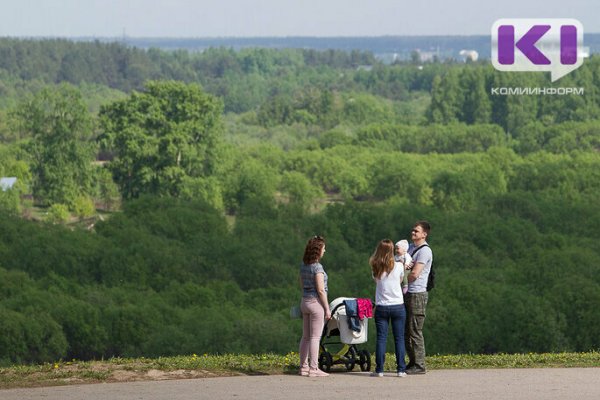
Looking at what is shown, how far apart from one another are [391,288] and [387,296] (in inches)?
5.6

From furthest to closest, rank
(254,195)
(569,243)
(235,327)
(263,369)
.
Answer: (254,195) < (569,243) < (235,327) < (263,369)

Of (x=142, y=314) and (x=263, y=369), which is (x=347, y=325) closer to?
(x=263, y=369)

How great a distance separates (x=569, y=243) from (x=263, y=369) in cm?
7272

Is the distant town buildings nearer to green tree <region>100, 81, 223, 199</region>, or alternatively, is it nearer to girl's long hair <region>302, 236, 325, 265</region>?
green tree <region>100, 81, 223, 199</region>

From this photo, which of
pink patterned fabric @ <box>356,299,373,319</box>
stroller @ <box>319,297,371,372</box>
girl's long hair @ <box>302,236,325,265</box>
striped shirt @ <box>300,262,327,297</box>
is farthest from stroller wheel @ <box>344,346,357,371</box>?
girl's long hair @ <box>302,236,325,265</box>

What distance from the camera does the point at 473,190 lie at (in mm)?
133125

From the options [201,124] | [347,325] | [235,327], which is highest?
[201,124]

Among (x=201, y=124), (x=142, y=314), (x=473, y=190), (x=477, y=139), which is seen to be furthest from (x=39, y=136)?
(x=142, y=314)

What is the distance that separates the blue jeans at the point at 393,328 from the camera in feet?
69.6

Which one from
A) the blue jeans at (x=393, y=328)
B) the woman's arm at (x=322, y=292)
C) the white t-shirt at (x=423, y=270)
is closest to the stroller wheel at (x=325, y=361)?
the blue jeans at (x=393, y=328)

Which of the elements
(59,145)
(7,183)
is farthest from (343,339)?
(59,145)

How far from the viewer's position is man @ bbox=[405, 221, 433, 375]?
69.9 feet

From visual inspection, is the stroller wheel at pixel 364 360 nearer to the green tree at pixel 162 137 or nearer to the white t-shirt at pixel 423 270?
the white t-shirt at pixel 423 270

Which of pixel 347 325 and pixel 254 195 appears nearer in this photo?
pixel 347 325
